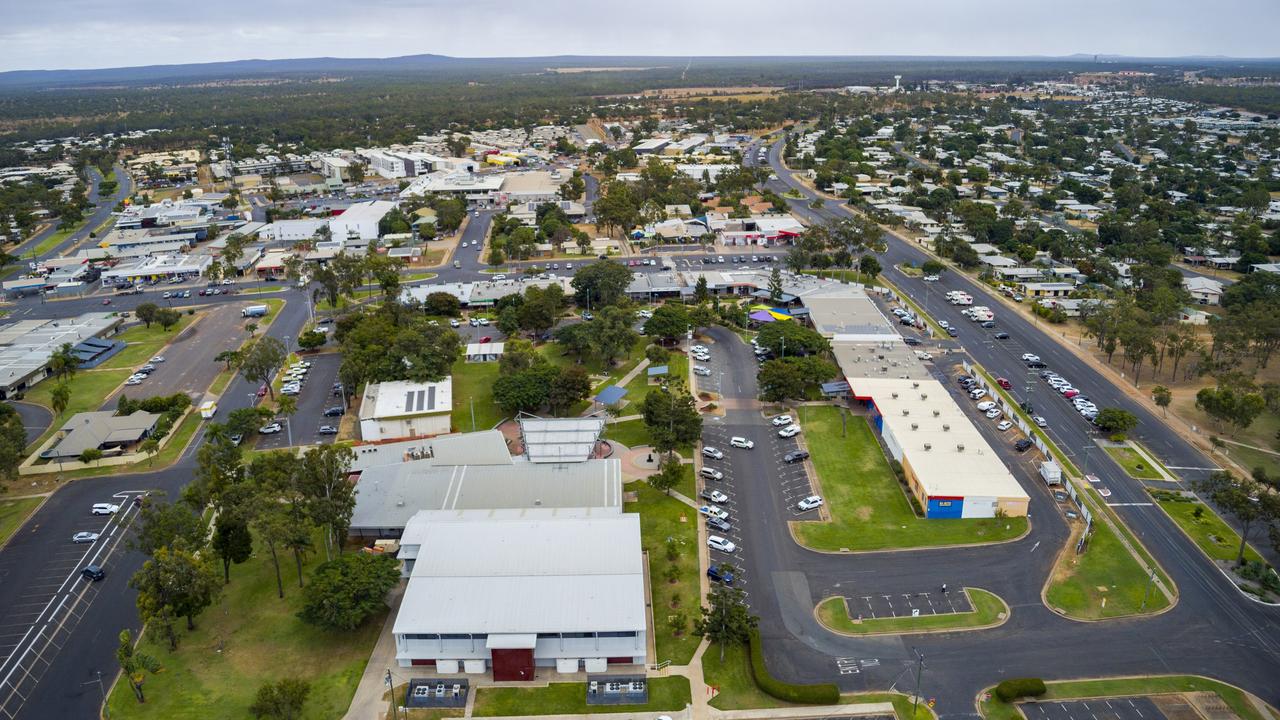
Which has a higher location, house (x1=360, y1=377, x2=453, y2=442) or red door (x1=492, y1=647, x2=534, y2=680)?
house (x1=360, y1=377, x2=453, y2=442)

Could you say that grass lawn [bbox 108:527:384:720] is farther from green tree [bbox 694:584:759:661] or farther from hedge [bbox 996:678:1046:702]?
hedge [bbox 996:678:1046:702]

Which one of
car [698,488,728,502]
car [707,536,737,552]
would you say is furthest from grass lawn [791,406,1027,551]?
car [698,488,728,502]

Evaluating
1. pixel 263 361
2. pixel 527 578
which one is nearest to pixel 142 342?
pixel 263 361

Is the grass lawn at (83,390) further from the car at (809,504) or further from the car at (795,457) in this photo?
the car at (809,504)

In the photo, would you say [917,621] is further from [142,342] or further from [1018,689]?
[142,342]

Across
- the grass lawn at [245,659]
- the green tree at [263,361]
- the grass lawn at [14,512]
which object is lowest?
the grass lawn at [245,659]

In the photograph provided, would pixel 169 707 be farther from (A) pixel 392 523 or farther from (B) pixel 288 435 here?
(B) pixel 288 435

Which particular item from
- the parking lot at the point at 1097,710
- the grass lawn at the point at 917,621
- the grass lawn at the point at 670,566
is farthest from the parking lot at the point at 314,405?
the parking lot at the point at 1097,710
